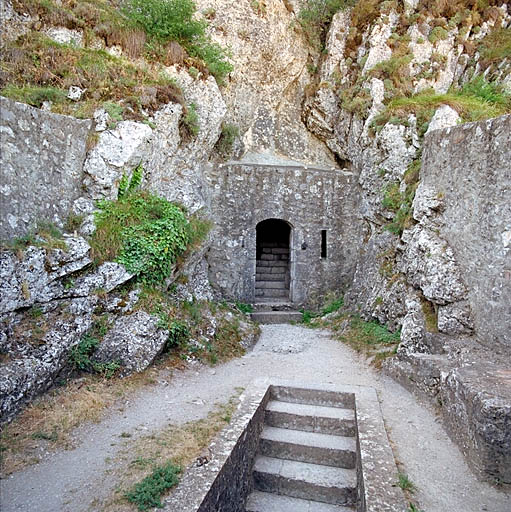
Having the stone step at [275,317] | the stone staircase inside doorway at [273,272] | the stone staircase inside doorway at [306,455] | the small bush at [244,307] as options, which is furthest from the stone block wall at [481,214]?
the stone staircase inside doorway at [273,272]

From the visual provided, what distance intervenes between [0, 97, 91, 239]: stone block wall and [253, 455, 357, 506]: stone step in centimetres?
497

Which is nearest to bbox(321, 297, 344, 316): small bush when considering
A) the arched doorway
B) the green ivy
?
the arched doorway

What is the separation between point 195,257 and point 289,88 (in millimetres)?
8849

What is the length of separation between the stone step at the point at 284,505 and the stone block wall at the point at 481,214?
11.2 ft

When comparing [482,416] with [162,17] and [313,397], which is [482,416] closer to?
[313,397]

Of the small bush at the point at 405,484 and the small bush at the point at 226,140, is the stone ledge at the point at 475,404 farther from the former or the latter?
the small bush at the point at 226,140

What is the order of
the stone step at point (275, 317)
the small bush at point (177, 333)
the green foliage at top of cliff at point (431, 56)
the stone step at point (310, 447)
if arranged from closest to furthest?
the stone step at point (310, 447)
the small bush at point (177, 333)
the stone step at point (275, 317)
the green foliage at top of cliff at point (431, 56)

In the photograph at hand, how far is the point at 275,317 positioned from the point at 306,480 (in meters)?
6.38

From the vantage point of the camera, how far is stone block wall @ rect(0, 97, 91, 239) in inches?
211

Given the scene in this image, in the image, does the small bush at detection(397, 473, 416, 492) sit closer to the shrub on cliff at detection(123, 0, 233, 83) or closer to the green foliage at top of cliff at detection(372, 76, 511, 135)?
the green foliage at top of cliff at detection(372, 76, 511, 135)

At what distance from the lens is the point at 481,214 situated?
5977 millimetres

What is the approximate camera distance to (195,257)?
8.62 metres

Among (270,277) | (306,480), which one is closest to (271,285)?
(270,277)

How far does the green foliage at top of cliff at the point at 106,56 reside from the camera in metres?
7.47
